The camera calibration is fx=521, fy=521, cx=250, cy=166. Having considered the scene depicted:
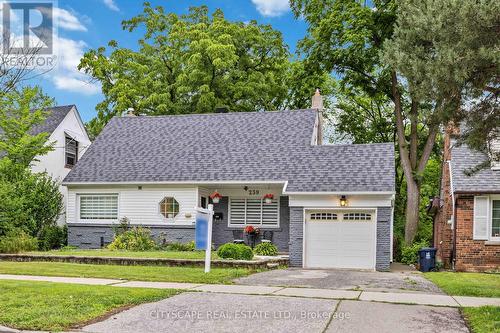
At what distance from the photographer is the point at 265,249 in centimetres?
1942

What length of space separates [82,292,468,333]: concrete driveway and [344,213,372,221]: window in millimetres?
9375

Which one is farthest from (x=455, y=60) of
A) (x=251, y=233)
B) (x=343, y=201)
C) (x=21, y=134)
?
(x=21, y=134)

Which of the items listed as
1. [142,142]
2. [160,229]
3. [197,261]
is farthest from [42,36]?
[197,261]

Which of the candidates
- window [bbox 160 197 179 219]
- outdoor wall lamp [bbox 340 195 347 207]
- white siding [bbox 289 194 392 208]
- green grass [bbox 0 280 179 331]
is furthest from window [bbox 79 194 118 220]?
green grass [bbox 0 280 179 331]

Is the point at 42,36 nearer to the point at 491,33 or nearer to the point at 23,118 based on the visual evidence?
the point at 23,118

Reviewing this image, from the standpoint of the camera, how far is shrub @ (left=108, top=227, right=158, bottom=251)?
20.9 metres

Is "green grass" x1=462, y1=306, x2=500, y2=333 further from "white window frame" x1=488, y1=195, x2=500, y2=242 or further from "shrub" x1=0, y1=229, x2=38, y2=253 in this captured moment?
"shrub" x1=0, y1=229, x2=38, y2=253

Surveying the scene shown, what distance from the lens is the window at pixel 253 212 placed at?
21.3 meters

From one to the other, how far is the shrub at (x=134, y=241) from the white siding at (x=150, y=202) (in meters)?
0.61

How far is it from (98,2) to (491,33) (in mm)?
18051

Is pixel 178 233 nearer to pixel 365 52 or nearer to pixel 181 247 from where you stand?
pixel 181 247

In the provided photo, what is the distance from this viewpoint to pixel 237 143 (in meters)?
23.6

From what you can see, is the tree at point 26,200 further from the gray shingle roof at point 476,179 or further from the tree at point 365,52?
the gray shingle roof at point 476,179

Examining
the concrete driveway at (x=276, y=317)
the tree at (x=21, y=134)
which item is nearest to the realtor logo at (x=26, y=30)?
the tree at (x=21, y=134)
